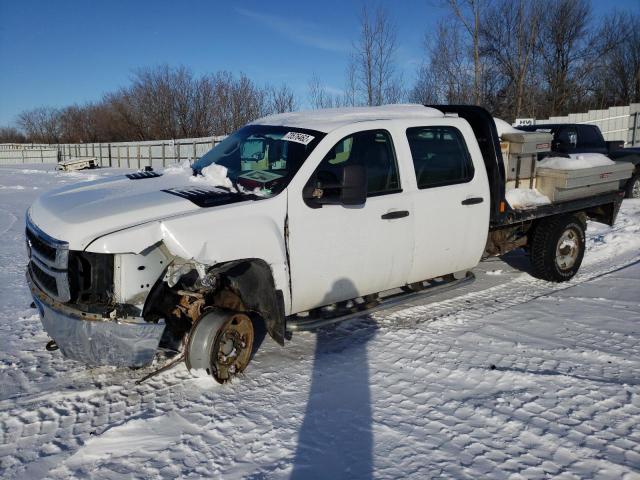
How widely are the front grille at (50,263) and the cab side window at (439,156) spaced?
10.1 feet

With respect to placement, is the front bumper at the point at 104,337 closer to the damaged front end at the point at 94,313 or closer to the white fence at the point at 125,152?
the damaged front end at the point at 94,313

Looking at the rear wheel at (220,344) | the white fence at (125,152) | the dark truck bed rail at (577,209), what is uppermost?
the white fence at (125,152)

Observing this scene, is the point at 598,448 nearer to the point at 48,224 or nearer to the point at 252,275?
the point at 252,275

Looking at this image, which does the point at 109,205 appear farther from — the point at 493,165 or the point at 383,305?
the point at 493,165

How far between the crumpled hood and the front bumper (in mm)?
516

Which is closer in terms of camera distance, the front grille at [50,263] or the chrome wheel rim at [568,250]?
the front grille at [50,263]

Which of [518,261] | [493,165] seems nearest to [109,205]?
[493,165]

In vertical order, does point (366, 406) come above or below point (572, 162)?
below

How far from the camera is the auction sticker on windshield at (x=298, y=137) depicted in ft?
14.4

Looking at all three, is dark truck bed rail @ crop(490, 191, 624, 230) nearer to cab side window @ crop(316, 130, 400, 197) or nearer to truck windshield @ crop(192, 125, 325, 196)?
cab side window @ crop(316, 130, 400, 197)

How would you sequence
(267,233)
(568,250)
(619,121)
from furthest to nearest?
(619,121) < (568,250) < (267,233)

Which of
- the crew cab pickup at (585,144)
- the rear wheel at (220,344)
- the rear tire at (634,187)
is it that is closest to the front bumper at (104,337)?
the rear wheel at (220,344)

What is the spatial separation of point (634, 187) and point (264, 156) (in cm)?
1281

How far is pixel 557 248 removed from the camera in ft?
21.3
